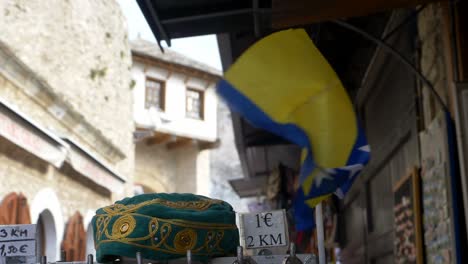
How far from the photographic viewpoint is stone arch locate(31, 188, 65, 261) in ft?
30.2

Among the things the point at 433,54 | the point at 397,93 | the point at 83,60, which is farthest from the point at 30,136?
the point at 433,54

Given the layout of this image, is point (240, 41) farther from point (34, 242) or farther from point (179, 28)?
point (34, 242)

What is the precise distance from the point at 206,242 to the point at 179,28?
2.45 meters

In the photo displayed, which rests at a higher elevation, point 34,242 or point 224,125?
point 224,125

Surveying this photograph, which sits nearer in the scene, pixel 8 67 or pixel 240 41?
pixel 240 41

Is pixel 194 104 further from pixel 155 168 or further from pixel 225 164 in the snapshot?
pixel 225 164

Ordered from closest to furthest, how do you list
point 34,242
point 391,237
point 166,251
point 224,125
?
1. point 166,251
2. point 34,242
3. point 391,237
4. point 224,125

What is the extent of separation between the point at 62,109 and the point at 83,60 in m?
1.39

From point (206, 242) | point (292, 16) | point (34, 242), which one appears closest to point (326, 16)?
point (292, 16)

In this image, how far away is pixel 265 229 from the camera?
2.03 metres

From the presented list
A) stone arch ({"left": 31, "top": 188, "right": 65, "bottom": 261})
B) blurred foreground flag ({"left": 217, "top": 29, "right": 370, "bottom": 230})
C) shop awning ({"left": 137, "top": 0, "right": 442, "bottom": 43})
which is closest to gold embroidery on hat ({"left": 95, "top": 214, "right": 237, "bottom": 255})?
blurred foreground flag ({"left": 217, "top": 29, "right": 370, "bottom": 230})

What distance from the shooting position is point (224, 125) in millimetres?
30625

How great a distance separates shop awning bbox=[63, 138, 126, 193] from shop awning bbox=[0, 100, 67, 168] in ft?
1.54

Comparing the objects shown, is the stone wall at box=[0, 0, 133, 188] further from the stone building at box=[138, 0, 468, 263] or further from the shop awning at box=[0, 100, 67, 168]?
the stone building at box=[138, 0, 468, 263]
